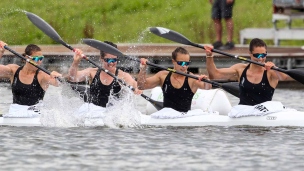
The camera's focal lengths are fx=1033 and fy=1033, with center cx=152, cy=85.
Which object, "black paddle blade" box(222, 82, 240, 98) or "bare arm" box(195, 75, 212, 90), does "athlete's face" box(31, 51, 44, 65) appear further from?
"black paddle blade" box(222, 82, 240, 98)

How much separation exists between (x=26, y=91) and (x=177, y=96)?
A: 2191 mm

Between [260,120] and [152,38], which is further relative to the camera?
[152,38]

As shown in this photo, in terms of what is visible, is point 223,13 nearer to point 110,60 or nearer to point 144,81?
point 110,60

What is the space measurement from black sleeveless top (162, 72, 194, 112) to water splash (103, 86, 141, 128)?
1.60ft

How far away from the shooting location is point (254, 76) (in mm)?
15023

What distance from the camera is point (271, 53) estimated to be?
23.5 m

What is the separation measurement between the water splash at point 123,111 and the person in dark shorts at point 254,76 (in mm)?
1224

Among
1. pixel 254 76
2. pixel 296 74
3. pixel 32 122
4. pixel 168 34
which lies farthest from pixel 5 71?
pixel 296 74

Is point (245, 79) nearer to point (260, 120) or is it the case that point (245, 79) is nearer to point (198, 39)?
point (260, 120)

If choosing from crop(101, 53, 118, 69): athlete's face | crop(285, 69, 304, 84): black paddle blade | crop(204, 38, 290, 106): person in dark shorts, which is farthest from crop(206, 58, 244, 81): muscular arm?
crop(101, 53, 118, 69): athlete's face

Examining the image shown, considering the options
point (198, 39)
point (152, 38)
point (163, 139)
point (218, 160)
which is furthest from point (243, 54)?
point (218, 160)

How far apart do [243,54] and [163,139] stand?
9.67m

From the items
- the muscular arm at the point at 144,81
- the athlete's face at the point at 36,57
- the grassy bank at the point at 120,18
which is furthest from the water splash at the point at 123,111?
the grassy bank at the point at 120,18

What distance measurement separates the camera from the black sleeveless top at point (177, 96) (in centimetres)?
1507
